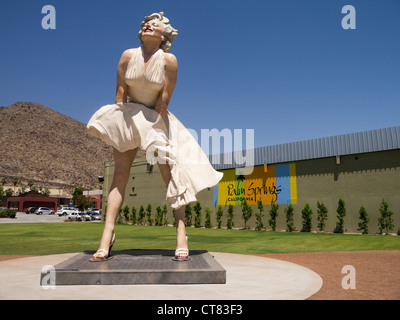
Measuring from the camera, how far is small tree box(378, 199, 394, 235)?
15801 mm

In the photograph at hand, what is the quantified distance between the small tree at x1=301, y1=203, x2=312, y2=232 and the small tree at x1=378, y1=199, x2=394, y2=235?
3632mm

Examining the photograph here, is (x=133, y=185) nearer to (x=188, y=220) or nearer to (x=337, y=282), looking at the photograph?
(x=188, y=220)

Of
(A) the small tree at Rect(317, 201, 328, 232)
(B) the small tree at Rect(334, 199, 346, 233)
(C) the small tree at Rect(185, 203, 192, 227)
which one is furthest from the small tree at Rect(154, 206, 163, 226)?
(B) the small tree at Rect(334, 199, 346, 233)

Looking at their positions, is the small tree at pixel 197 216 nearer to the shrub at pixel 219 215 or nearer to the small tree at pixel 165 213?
the shrub at pixel 219 215

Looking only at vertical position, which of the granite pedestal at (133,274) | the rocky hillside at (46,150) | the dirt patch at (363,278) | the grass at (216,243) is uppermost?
the rocky hillside at (46,150)

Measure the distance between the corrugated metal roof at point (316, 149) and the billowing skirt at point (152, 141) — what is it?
13.7 m

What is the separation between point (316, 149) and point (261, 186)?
14.4 feet

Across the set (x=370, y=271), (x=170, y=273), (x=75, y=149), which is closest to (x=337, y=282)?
(x=370, y=271)

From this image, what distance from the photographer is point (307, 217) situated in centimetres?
1853

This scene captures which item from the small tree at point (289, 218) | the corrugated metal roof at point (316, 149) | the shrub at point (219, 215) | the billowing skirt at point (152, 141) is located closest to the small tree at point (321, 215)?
the small tree at point (289, 218)

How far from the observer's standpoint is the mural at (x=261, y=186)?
20.0m

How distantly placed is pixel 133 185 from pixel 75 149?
117m
